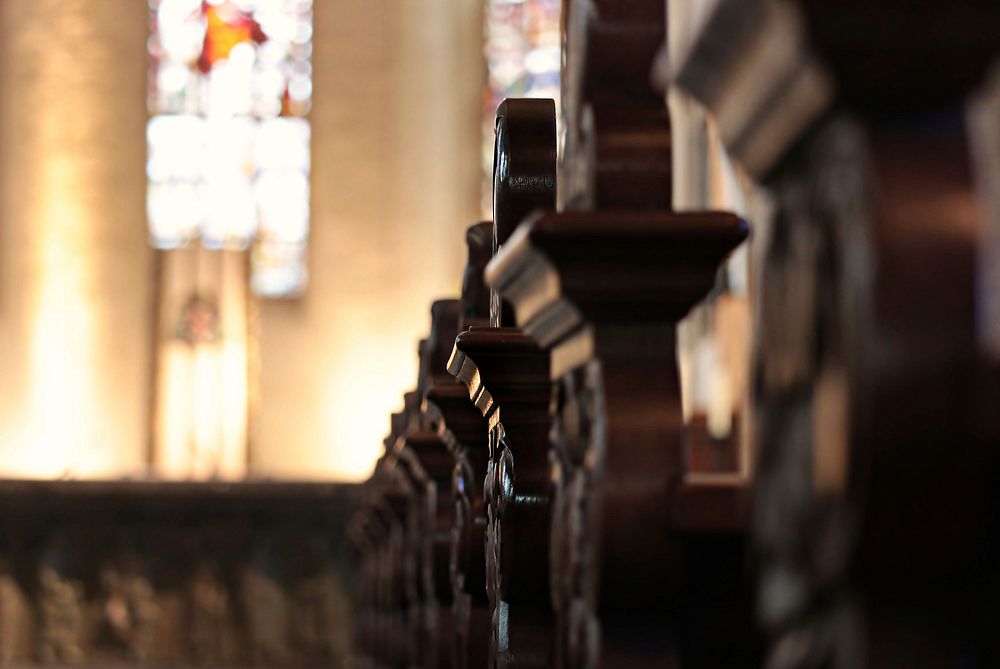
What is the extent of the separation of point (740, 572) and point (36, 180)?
1314 centimetres

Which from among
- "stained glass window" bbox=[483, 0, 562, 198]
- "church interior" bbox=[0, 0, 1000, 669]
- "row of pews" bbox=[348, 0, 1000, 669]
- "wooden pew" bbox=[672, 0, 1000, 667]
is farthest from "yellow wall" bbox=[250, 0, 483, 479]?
"wooden pew" bbox=[672, 0, 1000, 667]

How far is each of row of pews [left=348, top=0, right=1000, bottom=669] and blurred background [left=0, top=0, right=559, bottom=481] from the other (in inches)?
489

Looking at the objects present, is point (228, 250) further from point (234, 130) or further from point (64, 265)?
point (64, 265)

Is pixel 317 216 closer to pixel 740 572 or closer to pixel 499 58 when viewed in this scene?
pixel 499 58

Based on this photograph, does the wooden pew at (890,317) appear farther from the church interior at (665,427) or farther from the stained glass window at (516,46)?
the stained glass window at (516,46)

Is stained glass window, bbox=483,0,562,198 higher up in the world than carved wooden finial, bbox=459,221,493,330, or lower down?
higher up

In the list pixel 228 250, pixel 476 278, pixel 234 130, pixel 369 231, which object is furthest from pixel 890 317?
pixel 234 130

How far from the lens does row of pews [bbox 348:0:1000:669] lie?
0.70m

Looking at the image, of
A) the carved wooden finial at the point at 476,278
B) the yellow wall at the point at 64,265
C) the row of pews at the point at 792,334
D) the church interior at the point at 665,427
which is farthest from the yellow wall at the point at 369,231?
the row of pews at the point at 792,334

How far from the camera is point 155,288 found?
545 inches

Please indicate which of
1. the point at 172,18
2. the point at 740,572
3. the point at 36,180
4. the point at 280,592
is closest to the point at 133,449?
the point at 36,180

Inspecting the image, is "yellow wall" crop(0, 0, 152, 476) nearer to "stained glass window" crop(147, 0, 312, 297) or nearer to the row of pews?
"stained glass window" crop(147, 0, 312, 297)

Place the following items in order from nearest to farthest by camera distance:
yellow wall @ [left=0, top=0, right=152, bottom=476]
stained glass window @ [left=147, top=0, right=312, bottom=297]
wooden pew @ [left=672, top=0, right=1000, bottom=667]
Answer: wooden pew @ [left=672, top=0, right=1000, bottom=667]
yellow wall @ [left=0, top=0, right=152, bottom=476]
stained glass window @ [left=147, top=0, right=312, bottom=297]

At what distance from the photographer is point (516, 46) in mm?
14117
